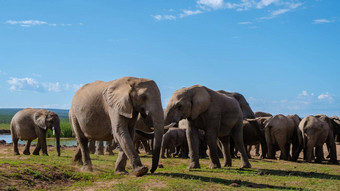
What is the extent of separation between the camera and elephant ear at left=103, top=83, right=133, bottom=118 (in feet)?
37.4

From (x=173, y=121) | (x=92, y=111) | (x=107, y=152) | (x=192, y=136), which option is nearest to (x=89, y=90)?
(x=92, y=111)

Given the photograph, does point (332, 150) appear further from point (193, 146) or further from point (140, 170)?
point (140, 170)

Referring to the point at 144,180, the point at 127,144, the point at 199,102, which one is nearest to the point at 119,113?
the point at 127,144

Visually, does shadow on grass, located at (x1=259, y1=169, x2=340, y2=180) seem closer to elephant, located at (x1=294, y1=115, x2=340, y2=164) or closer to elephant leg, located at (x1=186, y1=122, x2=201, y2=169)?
elephant leg, located at (x1=186, y1=122, x2=201, y2=169)

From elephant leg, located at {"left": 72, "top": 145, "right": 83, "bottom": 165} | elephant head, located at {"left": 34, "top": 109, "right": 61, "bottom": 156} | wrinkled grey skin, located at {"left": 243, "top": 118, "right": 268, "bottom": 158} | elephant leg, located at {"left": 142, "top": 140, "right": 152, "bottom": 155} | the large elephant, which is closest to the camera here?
the large elephant

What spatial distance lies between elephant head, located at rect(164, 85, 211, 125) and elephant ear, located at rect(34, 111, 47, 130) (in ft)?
24.3

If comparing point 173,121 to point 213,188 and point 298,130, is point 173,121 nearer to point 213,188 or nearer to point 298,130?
point 213,188

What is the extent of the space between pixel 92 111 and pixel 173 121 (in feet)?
9.53

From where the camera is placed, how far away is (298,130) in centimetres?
2114

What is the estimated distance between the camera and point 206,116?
50.0 feet

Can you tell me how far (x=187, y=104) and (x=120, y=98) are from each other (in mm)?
3574

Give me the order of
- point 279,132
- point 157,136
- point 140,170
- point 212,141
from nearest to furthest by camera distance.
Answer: point 157,136, point 140,170, point 212,141, point 279,132

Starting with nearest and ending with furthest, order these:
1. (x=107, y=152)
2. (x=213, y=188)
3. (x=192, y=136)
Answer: (x=213, y=188), (x=192, y=136), (x=107, y=152)

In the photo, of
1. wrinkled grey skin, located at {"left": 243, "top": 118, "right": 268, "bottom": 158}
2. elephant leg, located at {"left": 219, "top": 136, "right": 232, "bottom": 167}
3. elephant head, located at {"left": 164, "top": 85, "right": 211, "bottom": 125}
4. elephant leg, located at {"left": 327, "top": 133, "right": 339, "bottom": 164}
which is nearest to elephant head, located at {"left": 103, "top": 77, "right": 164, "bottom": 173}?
Result: elephant head, located at {"left": 164, "top": 85, "right": 211, "bottom": 125}
